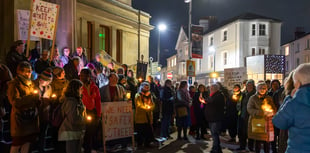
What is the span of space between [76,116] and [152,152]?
3658mm

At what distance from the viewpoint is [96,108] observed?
7.16 m

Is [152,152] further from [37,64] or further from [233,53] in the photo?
[233,53]

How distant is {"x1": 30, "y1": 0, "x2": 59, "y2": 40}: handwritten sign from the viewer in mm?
7934

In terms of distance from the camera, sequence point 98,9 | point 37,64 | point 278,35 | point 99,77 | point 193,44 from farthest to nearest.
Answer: point 278,35 → point 193,44 → point 98,9 → point 99,77 → point 37,64

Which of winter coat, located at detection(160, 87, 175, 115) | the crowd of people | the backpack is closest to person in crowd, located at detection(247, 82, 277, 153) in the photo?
the crowd of people

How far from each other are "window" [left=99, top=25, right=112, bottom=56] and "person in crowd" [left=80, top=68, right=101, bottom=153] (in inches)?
402

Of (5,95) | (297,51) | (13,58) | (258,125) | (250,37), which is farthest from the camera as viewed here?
(297,51)

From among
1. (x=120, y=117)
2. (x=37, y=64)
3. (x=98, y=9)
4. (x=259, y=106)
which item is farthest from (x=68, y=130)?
(x=98, y=9)

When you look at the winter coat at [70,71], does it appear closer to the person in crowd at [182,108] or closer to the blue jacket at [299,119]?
the person in crowd at [182,108]

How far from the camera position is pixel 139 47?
65.7 ft

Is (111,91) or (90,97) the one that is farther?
(111,91)

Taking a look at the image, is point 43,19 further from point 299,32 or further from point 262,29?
point 299,32

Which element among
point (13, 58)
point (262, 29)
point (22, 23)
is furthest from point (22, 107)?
point (262, 29)

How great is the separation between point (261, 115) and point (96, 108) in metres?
4.30
